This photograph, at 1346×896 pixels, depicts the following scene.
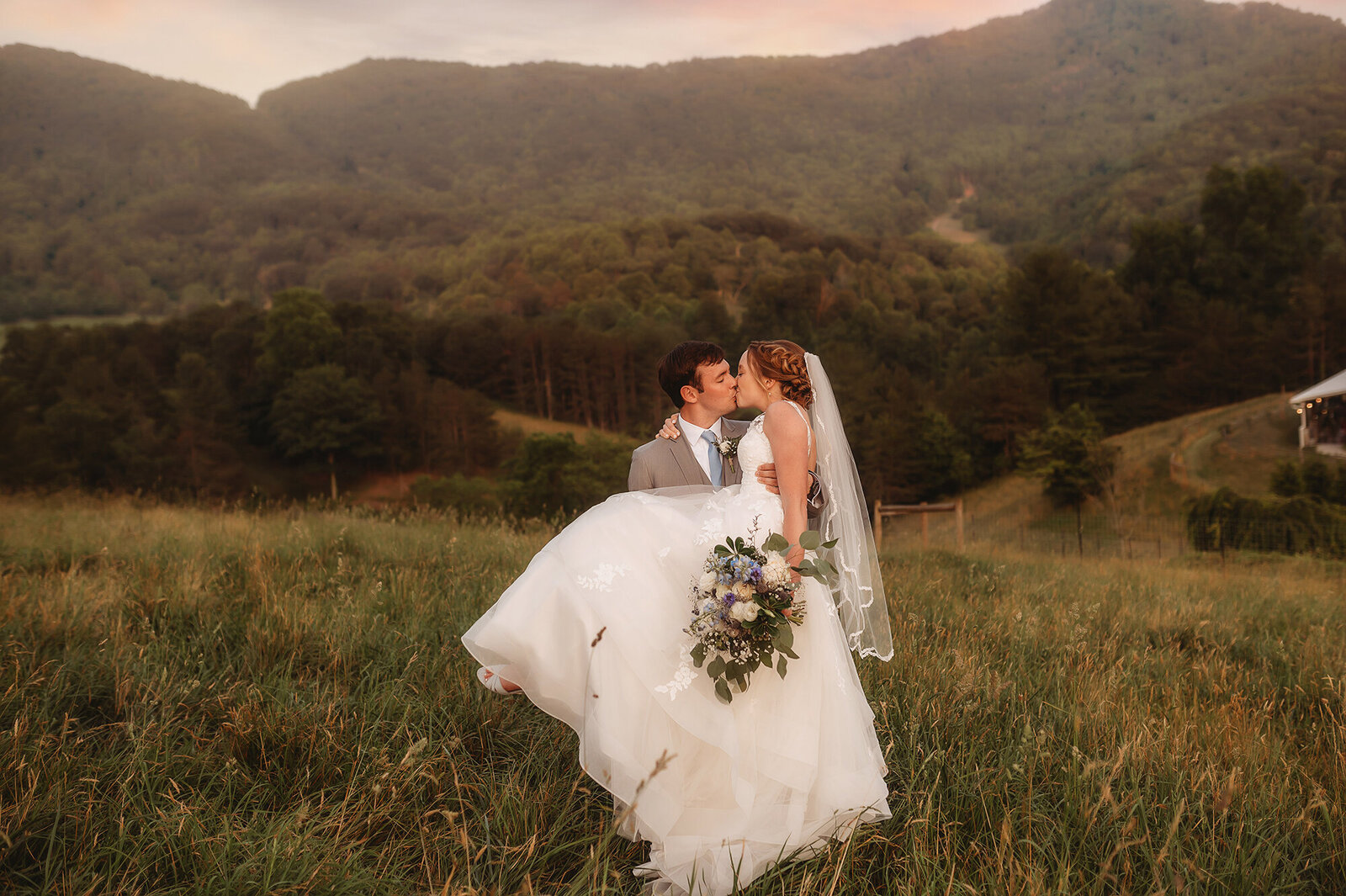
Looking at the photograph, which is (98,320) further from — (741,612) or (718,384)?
(741,612)

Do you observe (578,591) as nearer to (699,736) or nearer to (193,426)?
(699,736)

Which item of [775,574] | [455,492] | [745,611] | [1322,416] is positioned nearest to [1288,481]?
[1322,416]

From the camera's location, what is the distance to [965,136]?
7657 inches

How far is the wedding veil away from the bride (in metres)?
0.41

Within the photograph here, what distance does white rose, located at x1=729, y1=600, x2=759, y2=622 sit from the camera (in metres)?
2.34

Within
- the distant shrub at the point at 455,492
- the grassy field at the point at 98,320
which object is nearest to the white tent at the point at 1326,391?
the distant shrub at the point at 455,492

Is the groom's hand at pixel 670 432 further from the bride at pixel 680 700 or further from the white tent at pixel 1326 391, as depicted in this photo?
the white tent at pixel 1326 391

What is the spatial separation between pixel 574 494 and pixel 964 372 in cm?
3703

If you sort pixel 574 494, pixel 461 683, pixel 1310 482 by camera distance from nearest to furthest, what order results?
pixel 461 683 < pixel 1310 482 < pixel 574 494

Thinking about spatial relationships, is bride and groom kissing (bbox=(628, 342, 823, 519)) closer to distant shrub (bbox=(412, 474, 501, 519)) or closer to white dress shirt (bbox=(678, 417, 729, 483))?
white dress shirt (bbox=(678, 417, 729, 483))

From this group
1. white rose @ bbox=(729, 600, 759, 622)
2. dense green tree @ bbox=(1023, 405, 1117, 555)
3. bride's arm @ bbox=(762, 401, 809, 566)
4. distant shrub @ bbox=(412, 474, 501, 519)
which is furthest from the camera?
distant shrub @ bbox=(412, 474, 501, 519)

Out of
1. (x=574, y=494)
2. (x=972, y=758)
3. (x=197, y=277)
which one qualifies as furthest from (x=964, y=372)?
(x=197, y=277)

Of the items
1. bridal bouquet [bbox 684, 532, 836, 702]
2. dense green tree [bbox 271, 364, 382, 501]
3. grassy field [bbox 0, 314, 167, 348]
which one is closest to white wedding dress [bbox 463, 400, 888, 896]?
bridal bouquet [bbox 684, 532, 836, 702]

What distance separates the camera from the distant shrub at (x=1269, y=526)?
19703 millimetres
